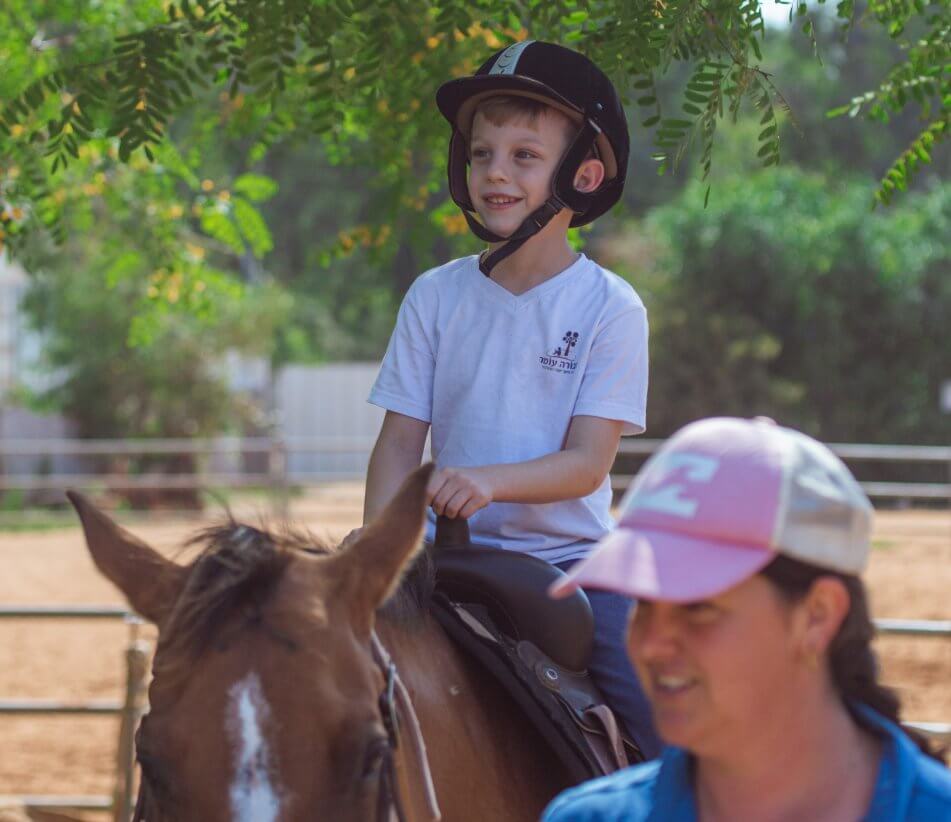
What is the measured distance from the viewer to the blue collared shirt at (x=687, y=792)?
1.45 meters

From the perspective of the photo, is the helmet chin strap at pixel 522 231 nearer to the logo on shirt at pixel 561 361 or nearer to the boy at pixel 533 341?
the boy at pixel 533 341

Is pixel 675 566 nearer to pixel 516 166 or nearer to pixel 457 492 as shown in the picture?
pixel 457 492

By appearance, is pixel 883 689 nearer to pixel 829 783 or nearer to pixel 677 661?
pixel 829 783

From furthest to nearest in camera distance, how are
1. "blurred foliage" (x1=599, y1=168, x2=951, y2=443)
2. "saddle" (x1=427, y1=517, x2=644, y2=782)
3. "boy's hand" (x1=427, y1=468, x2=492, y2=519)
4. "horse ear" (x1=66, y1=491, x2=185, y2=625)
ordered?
"blurred foliage" (x1=599, y1=168, x2=951, y2=443)
"saddle" (x1=427, y1=517, x2=644, y2=782)
"boy's hand" (x1=427, y1=468, x2=492, y2=519)
"horse ear" (x1=66, y1=491, x2=185, y2=625)

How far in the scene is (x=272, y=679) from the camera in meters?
1.83

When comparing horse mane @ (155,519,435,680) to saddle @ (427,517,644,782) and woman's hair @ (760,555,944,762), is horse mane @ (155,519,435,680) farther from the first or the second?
woman's hair @ (760,555,944,762)

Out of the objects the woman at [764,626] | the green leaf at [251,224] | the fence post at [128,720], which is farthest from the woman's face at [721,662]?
the fence post at [128,720]

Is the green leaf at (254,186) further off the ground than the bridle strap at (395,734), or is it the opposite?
the green leaf at (254,186)

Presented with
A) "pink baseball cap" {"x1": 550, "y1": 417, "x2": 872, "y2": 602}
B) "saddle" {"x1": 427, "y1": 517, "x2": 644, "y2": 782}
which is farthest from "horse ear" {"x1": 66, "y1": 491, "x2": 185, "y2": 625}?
"pink baseball cap" {"x1": 550, "y1": 417, "x2": 872, "y2": 602}

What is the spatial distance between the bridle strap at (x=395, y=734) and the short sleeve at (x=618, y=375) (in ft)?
2.70

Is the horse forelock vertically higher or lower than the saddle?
higher

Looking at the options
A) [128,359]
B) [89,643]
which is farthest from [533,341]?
[128,359]

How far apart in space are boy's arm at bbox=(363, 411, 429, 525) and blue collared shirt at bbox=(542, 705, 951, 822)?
3.85 ft

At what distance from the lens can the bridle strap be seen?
1919mm
